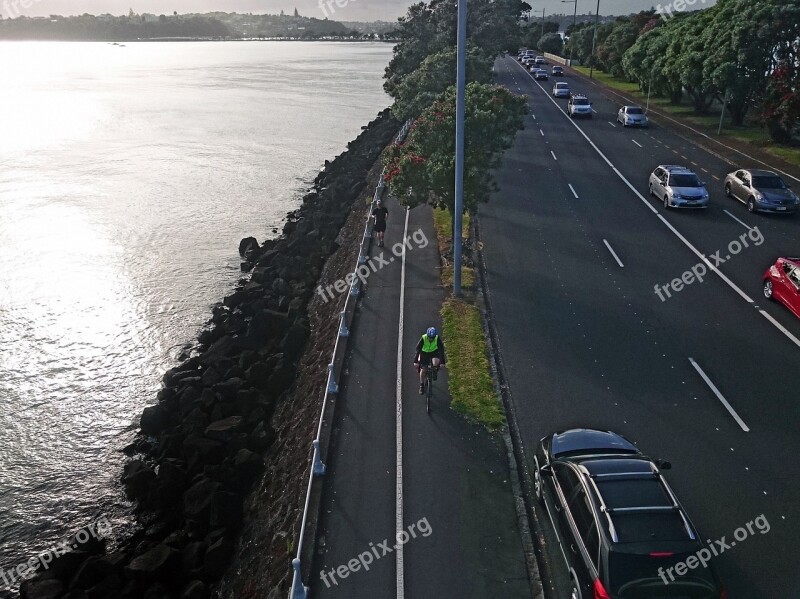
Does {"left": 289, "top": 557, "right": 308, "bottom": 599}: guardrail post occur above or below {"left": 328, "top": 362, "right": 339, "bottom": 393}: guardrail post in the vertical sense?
below

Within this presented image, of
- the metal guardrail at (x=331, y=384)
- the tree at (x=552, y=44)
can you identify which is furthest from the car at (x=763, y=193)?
the tree at (x=552, y=44)

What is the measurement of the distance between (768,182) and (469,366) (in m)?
19.6

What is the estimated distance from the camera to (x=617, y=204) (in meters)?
30.0

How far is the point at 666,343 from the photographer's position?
59.3 ft

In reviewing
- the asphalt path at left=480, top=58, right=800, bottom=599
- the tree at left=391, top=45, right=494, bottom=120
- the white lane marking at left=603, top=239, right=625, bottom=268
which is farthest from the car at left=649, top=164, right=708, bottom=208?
the tree at left=391, top=45, right=494, bottom=120

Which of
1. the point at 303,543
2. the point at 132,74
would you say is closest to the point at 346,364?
the point at 303,543

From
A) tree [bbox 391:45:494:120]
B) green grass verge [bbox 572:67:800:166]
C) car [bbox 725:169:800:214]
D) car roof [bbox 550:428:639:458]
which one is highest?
tree [bbox 391:45:494:120]

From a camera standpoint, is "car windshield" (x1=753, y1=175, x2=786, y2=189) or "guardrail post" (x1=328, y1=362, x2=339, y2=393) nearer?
"guardrail post" (x1=328, y1=362, x2=339, y2=393)

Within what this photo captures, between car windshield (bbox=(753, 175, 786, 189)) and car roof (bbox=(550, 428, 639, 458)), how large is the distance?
20856mm

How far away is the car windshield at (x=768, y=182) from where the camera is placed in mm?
28453

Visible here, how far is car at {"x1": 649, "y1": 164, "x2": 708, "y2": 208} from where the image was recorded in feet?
93.5

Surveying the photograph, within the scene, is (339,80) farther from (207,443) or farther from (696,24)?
(207,443)

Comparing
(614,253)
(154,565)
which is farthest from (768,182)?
(154,565)

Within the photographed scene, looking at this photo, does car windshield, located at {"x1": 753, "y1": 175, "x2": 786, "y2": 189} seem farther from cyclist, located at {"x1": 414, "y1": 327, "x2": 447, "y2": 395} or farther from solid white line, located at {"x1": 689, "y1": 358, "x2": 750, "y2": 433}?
cyclist, located at {"x1": 414, "y1": 327, "x2": 447, "y2": 395}
